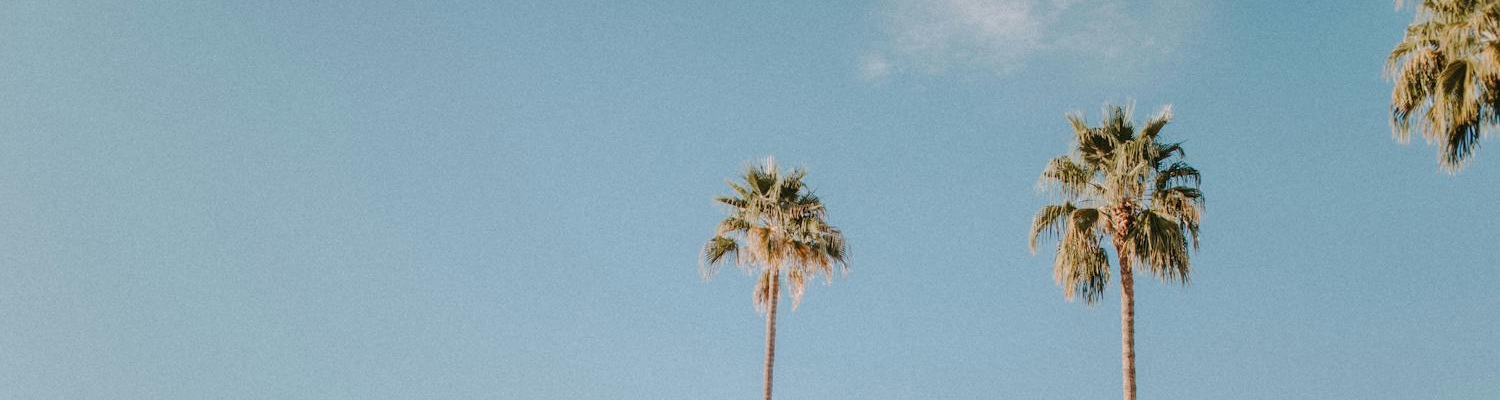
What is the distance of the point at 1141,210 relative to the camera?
2239 cm

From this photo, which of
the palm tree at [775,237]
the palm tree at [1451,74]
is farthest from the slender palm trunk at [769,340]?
the palm tree at [1451,74]

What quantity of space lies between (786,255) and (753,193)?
6.61ft

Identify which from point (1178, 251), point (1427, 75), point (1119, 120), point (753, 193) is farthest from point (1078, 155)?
point (753, 193)

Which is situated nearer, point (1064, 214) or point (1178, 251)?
point (1178, 251)

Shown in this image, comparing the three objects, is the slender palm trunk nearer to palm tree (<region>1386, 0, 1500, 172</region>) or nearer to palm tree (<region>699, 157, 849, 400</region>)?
palm tree (<region>699, 157, 849, 400</region>)

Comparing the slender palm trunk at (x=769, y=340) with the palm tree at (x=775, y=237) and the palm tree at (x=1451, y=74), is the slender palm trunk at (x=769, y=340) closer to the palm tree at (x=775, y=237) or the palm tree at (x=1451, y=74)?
the palm tree at (x=775, y=237)

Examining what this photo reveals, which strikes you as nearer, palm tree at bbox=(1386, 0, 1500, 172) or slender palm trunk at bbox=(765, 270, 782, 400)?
palm tree at bbox=(1386, 0, 1500, 172)

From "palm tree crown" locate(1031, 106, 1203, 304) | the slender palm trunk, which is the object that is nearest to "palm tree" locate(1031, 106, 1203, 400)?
"palm tree crown" locate(1031, 106, 1203, 304)

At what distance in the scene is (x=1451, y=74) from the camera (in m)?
15.7

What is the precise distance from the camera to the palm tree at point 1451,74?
1544 centimetres

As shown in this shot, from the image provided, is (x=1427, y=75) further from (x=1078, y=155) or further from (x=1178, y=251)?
(x=1078, y=155)

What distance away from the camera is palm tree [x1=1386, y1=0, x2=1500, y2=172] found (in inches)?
608

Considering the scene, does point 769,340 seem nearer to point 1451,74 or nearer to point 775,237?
point 775,237

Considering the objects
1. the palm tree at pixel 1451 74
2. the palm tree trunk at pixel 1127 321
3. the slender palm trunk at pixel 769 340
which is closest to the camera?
the palm tree at pixel 1451 74
